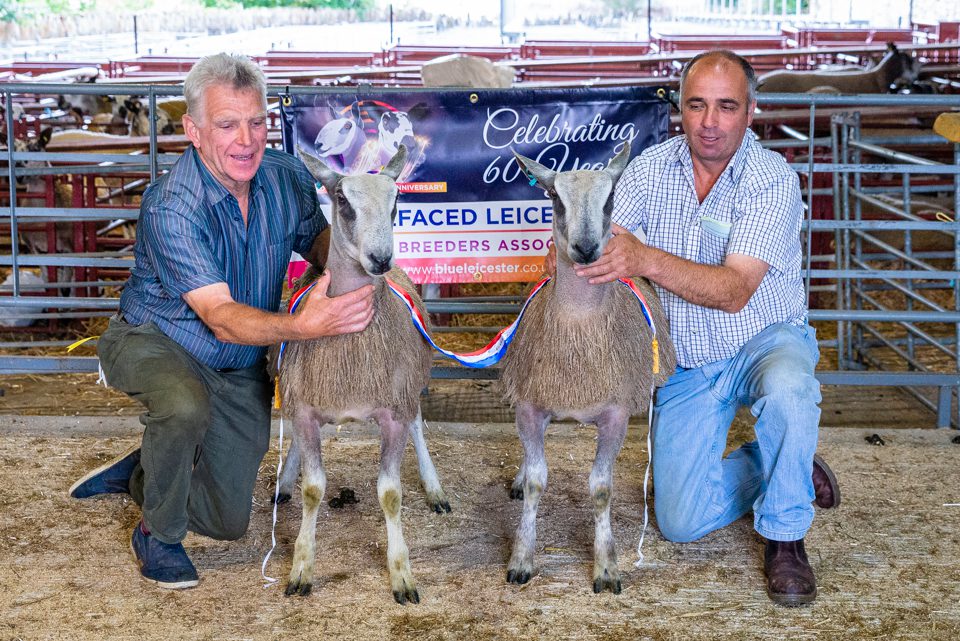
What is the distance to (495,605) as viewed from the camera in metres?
3.21

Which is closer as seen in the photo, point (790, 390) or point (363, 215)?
point (363, 215)

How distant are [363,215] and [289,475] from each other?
152 centimetres

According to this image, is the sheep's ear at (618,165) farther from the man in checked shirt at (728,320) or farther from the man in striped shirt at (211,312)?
the man in striped shirt at (211,312)

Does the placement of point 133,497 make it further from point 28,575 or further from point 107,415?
point 107,415

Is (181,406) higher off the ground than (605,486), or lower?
higher

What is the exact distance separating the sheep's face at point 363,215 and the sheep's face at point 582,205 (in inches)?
17.8

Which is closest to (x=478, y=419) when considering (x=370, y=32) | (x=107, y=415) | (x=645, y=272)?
(x=107, y=415)

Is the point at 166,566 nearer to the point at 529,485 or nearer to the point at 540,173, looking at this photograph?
the point at 529,485

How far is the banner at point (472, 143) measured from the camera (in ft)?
14.8

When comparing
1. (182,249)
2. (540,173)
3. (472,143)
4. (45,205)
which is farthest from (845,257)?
(45,205)

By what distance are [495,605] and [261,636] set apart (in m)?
0.73

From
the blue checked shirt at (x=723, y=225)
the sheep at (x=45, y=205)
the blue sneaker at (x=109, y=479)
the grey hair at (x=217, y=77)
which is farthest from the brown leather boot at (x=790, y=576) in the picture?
the sheep at (x=45, y=205)

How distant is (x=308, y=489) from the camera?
10.9 ft

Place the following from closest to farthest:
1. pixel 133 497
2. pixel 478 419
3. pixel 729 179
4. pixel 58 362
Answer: pixel 729 179
pixel 133 497
pixel 58 362
pixel 478 419
